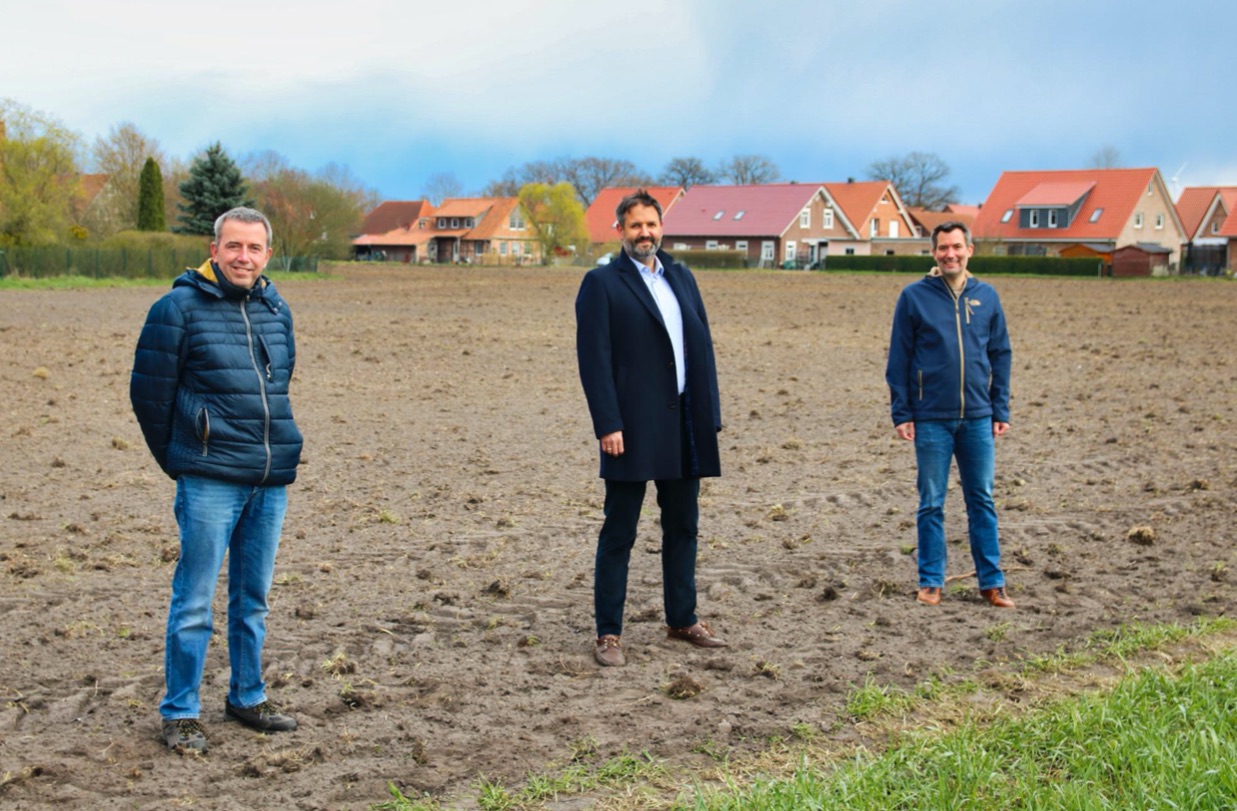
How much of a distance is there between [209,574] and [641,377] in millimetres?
2105

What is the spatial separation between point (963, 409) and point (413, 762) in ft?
11.8

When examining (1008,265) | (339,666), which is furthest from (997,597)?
(1008,265)

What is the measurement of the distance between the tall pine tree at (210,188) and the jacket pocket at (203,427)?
5222 centimetres

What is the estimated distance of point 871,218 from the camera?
92.6 meters

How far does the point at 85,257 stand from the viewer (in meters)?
42.9

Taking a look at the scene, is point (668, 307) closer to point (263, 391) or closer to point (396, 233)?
point (263, 391)

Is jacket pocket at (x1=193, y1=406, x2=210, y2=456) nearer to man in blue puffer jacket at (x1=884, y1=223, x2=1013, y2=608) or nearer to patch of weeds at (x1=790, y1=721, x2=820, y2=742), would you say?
patch of weeds at (x1=790, y1=721, x2=820, y2=742)

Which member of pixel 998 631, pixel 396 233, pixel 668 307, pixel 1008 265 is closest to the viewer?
pixel 668 307

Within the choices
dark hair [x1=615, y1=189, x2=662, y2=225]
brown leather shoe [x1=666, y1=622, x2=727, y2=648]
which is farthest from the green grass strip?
dark hair [x1=615, y1=189, x2=662, y2=225]

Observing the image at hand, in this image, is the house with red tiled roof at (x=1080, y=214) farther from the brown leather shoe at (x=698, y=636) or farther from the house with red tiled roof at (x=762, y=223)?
the brown leather shoe at (x=698, y=636)

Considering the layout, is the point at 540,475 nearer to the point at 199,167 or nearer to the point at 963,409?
the point at 963,409

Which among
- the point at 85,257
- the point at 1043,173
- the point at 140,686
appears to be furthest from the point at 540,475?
the point at 1043,173

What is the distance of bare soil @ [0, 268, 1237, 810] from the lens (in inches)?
185

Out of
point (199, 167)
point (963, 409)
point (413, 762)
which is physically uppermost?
point (199, 167)
